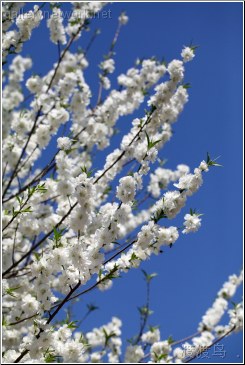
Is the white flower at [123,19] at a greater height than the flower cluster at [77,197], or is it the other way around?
the white flower at [123,19]

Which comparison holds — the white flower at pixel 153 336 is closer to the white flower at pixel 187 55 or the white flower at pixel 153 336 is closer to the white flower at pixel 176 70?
the white flower at pixel 176 70

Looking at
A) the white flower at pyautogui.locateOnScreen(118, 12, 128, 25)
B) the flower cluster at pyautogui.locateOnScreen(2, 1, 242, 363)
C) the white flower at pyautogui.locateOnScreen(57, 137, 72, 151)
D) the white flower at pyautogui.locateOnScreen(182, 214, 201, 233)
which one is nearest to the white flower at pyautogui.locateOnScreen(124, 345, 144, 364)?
the flower cluster at pyautogui.locateOnScreen(2, 1, 242, 363)

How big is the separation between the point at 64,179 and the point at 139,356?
2835mm

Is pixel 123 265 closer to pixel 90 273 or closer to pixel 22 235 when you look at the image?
pixel 90 273

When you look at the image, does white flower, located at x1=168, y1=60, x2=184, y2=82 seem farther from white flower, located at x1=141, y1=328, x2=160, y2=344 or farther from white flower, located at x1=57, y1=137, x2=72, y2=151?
white flower, located at x1=141, y1=328, x2=160, y2=344

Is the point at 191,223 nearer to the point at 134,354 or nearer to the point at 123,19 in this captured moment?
the point at 134,354

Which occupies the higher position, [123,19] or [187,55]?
[123,19]

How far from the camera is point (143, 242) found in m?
3.40

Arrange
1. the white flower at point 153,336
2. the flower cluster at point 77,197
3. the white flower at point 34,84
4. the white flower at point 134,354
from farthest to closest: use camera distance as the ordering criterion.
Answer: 1. the white flower at point 34,84
2. the white flower at point 153,336
3. the white flower at point 134,354
4. the flower cluster at point 77,197

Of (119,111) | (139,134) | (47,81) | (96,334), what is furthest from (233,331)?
(47,81)

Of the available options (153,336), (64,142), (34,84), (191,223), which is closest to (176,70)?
(64,142)

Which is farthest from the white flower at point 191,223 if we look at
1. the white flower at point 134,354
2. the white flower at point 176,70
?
the white flower at point 134,354

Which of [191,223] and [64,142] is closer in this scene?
[191,223]

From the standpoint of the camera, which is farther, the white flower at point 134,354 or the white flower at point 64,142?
the white flower at point 134,354
